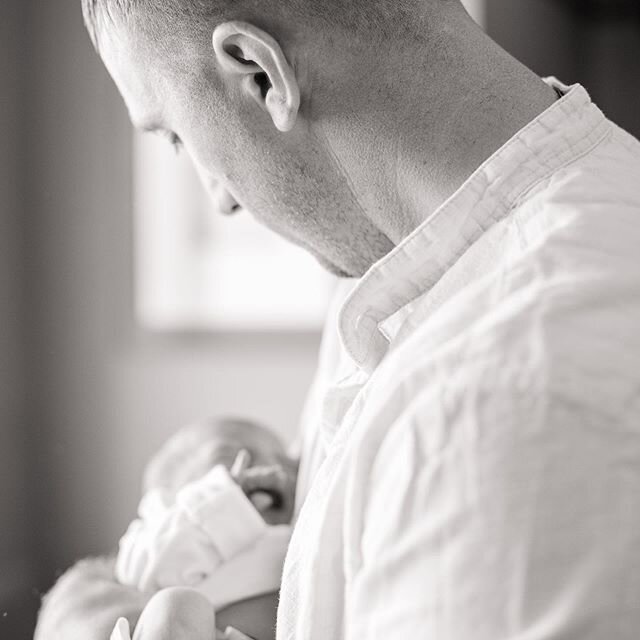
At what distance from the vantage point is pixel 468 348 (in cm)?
62

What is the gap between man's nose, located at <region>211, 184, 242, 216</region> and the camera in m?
1.03

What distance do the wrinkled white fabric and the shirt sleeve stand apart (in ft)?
1.53

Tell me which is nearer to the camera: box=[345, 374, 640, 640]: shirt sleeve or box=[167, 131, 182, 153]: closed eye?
box=[345, 374, 640, 640]: shirt sleeve

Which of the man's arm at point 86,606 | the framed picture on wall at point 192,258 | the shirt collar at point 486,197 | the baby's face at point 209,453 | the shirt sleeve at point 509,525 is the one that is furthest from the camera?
the framed picture on wall at point 192,258

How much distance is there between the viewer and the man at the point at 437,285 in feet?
1.85

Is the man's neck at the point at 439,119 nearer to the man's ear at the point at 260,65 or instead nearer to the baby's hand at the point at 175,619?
the man's ear at the point at 260,65

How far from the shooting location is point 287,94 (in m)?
0.82

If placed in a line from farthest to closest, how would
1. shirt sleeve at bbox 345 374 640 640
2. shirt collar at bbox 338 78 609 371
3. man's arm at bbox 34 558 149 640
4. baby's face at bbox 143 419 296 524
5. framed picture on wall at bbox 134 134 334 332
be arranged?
1. framed picture on wall at bbox 134 134 334 332
2. baby's face at bbox 143 419 296 524
3. man's arm at bbox 34 558 149 640
4. shirt collar at bbox 338 78 609 371
5. shirt sleeve at bbox 345 374 640 640

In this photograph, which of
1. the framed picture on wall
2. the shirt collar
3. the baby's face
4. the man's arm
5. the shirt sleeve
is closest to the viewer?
the shirt sleeve

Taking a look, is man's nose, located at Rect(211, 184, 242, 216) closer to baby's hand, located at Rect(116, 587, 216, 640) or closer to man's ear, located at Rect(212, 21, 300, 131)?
man's ear, located at Rect(212, 21, 300, 131)

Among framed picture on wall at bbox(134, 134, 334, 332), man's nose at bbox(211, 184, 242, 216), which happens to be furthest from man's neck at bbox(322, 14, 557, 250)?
framed picture on wall at bbox(134, 134, 334, 332)

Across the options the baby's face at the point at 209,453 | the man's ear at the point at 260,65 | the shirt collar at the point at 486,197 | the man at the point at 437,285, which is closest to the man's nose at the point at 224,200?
the man at the point at 437,285

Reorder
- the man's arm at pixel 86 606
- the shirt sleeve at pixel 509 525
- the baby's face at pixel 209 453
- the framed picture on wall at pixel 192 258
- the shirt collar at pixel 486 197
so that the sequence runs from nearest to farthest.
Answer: the shirt sleeve at pixel 509 525 < the shirt collar at pixel 486 197 < the man's arm at pixel 86 606 < the baby's face at pixel 209 453 < the framed picture on wall at pixel 192 258

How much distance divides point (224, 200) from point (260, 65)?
0.24 metres
